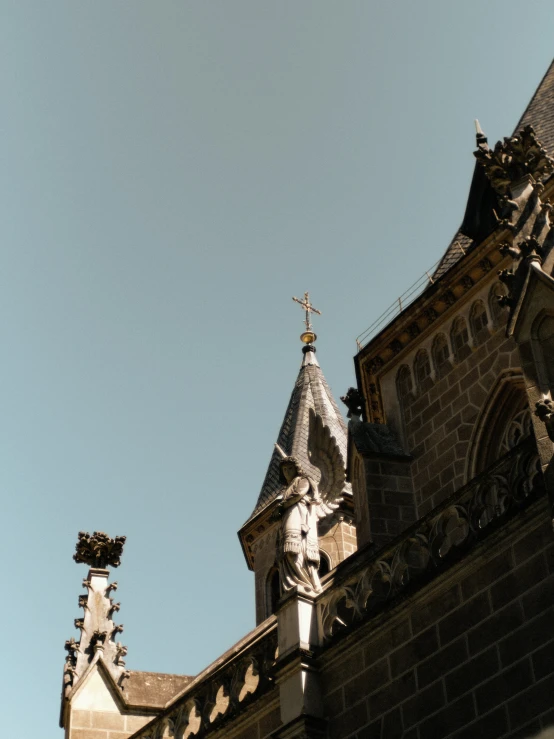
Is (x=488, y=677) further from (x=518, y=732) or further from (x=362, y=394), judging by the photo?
(x=362, y=394)

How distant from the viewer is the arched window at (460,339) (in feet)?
61.4

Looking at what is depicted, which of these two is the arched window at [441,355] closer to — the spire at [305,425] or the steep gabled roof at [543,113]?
the steep gabled roof at [543,113]

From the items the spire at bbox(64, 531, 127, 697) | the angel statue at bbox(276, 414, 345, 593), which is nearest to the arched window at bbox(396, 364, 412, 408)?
the angel statue at bbox(276, 414, 345, 593)

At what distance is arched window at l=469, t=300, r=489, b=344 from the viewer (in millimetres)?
18469

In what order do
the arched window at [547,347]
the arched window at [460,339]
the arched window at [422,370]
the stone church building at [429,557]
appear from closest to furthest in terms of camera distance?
the stone church building at [429,557] < the arched window at [547,347] < the arched window at [460,339] < the arched window at [422,370]

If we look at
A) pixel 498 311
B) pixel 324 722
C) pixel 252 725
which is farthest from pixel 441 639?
pixel 498 311

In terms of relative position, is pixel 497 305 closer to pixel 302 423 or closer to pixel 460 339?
pixel 460 339

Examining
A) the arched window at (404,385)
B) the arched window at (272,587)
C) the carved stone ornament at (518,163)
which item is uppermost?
the arched window at (272,587)

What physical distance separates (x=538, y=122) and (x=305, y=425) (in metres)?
10.4

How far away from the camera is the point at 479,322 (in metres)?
18.8

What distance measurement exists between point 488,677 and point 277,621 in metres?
3.38

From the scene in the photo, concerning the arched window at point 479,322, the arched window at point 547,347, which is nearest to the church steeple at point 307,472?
the arched window at point 479,322

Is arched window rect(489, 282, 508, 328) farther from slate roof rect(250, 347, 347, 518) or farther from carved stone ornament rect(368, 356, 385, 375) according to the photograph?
slate roof rect(250, 347, 347, 518)

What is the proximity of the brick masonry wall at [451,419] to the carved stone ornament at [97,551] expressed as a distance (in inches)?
209
